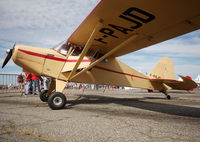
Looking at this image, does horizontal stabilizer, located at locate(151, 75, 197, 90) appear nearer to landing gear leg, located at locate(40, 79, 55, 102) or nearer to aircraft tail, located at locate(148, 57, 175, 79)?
aircraft tail, located at locate(148, 57, 175, 79)

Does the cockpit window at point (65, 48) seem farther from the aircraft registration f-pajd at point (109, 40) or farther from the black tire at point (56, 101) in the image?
the black tire at point (56, 101)

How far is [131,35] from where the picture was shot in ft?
15.9

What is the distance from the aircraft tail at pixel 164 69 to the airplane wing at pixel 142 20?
4.44 metres

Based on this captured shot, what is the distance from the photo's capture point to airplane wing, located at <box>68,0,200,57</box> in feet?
10.8

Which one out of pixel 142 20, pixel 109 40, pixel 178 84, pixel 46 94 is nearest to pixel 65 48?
pixel 109 40

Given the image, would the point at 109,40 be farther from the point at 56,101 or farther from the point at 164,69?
the point at 164,69

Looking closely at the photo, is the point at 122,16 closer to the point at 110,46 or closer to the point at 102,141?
the point at 110,46

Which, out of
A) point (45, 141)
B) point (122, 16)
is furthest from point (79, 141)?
point (122, 16)

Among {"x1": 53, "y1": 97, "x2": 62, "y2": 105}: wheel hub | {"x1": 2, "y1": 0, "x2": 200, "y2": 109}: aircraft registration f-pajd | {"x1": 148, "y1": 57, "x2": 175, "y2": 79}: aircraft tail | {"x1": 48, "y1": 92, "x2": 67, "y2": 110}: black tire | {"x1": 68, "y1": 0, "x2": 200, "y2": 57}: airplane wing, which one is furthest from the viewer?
{"x1": 148, "y1": 57, "x2": 175, "y2": 79}: aircraft tail

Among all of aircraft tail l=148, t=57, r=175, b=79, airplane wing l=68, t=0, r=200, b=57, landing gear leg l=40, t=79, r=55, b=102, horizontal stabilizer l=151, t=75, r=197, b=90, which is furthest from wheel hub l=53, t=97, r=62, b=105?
aircraft tail l=148, t=57, r=175, b=79

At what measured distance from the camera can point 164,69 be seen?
376 inches

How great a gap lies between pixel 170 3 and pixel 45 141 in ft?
11.7

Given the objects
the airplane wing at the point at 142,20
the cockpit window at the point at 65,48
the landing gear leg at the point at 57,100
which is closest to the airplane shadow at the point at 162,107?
the landing gear leg at the point at 57,100

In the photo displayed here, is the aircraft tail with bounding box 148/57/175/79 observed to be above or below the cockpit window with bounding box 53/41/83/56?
below
